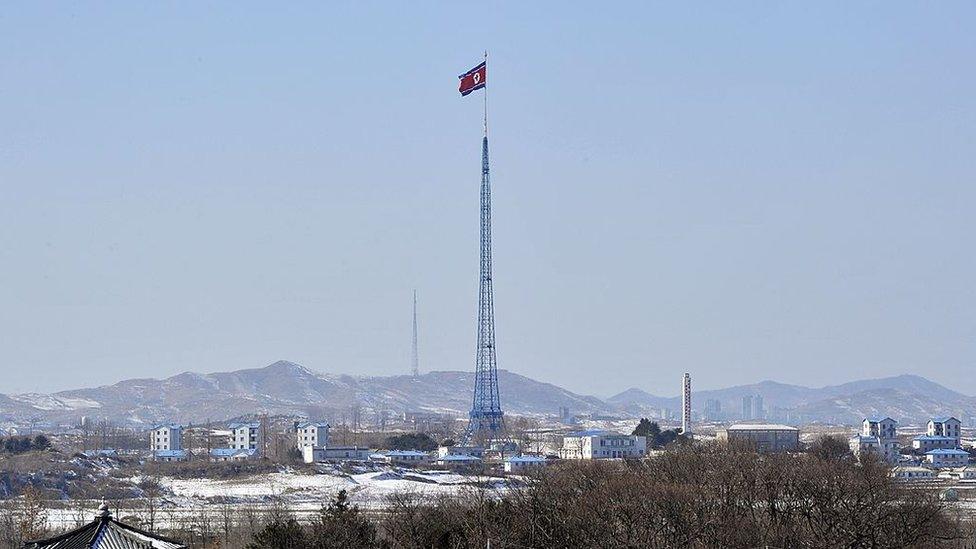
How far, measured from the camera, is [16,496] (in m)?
79.7

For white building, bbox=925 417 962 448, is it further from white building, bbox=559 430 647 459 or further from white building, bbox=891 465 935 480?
white building, bbox=891 465 935 480

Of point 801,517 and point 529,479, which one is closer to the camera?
point 801,517

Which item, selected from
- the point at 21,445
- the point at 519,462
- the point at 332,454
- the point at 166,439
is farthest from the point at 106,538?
the point at 166,439

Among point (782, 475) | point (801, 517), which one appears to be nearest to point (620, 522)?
point (801, 517)

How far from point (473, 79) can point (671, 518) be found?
52.3 m

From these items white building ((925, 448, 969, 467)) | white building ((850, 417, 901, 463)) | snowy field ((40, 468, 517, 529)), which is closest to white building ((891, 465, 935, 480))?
white building ((850, 417, 901, 463))

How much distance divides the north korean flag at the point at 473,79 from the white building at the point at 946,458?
37992 millimetres

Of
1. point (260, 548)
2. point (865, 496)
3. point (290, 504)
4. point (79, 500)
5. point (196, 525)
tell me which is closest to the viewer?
point (260, 548)

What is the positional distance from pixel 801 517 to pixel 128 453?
77.8 m

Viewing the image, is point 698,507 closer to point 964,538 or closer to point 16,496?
point 964,538

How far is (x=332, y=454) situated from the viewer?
345 ft

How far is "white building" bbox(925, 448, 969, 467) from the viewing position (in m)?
108

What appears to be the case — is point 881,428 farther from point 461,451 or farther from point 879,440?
point 461,451

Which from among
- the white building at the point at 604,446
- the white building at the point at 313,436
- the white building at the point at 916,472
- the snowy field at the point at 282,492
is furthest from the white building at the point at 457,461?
the white building at the point at 916,472
